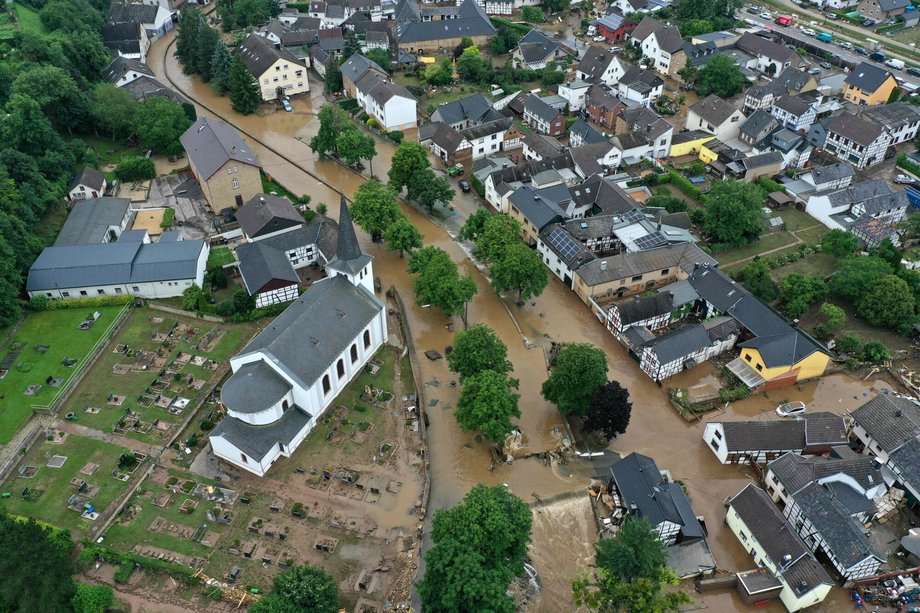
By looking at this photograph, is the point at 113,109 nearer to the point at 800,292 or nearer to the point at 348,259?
the point at 348,259

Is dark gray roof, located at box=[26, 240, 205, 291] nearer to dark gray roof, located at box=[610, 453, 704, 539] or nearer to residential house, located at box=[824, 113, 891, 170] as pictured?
dark gray roof, located at box=[610, 453, 704, 539]

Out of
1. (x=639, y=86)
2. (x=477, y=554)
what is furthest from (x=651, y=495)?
(x=639, y=86)

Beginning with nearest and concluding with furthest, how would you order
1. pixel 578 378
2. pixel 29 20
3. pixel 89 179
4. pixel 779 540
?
1. pixel 779 540
2. pixel 578 378
3. pixel 89 179
4. pixel 29 20

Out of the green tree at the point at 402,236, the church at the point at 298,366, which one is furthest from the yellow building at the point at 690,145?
the church at the point at 298,366

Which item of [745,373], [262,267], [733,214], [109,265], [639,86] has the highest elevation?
[733,214]

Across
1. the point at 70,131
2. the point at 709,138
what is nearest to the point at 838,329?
the point at 709,138

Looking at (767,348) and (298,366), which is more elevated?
(298,366)

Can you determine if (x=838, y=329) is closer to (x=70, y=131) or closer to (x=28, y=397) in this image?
(x=28, y=397)

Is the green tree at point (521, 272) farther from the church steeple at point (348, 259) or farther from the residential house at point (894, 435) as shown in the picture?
the residential house at point (894, 435)
